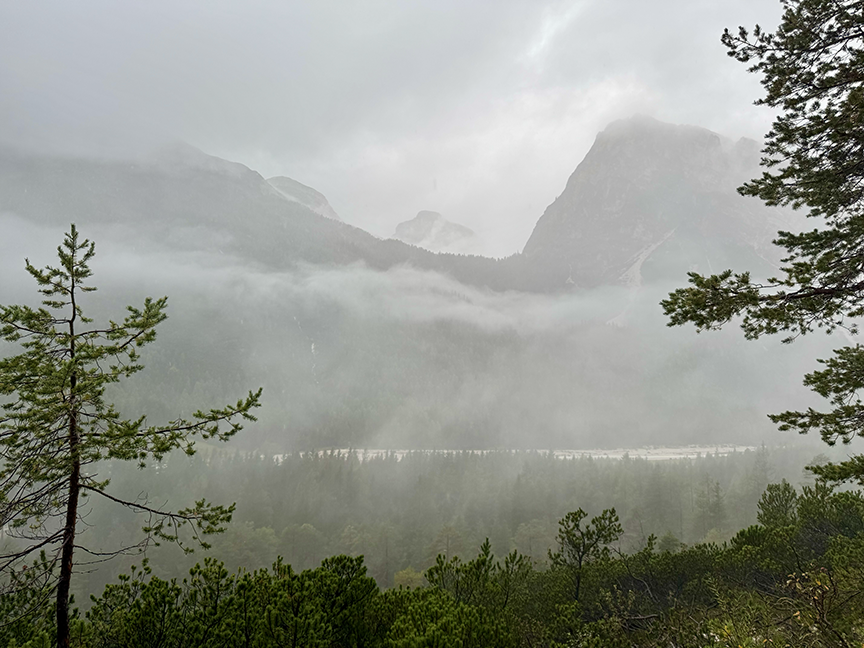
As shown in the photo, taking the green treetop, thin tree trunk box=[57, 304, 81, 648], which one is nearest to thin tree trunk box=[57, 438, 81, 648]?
thin tree trunk box=[57, 304, 81, 648]

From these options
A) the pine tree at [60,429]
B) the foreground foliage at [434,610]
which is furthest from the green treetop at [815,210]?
the pine tree at [60,429]

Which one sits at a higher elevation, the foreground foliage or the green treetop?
the green treetop

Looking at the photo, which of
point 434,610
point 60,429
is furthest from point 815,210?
point 60,429

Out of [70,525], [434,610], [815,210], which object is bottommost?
[434,610]

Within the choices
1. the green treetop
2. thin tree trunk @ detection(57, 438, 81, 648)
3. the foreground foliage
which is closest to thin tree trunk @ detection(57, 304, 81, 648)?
thin tree trunk @ detection(57, 438, 81, 648)

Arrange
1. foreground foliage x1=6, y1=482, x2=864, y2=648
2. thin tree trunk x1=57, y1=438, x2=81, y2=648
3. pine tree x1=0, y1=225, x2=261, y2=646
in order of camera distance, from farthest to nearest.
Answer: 1. thin tree trunk x1=57, y1=438, x2=81, y2=648
2. pine tree x1=0, y1=225, x2=261, y2=646
3. foreground foliage x1=6, y1=482, x2=864, y2=648

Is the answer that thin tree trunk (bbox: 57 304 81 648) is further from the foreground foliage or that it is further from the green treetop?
the green treetop

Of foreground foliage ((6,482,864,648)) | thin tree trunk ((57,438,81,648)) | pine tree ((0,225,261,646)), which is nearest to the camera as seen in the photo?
foreground foliage ((6,482,864,648))

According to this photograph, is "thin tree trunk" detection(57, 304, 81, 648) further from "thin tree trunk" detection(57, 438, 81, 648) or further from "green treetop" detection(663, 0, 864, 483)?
"green treetop" detection(663, 0, 864, 483)

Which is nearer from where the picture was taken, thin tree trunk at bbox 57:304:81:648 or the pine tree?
the pine tree

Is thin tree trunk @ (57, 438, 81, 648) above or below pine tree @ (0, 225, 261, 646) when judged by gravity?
below

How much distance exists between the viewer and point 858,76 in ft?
28.1

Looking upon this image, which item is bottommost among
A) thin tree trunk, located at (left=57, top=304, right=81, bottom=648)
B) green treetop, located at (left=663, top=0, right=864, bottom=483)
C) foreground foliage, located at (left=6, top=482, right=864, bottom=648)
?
foreground foliage, located at (left=6, top=482, right=864, bottom=648)

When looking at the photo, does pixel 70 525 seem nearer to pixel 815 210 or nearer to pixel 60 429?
pixel 60 429
